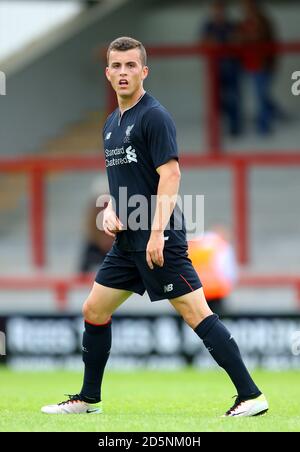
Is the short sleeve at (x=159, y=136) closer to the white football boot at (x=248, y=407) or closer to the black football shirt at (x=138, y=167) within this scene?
the black football shirt at (x=138, y=167)

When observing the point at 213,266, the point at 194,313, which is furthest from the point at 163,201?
the point at 213,266

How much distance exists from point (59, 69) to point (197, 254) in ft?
20.6

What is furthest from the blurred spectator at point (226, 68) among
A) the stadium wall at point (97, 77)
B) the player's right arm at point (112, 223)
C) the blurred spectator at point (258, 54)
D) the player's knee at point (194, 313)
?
the player's knee at point (194, 313)

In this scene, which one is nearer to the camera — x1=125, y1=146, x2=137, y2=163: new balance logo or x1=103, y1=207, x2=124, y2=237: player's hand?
x1=125, y1=146, x2=137, y2=163: new balance logo

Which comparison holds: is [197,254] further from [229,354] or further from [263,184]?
[229,354]

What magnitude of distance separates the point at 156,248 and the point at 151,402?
1.85m

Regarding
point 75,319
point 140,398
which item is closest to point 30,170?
point 75,319

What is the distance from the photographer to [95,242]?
1358cm

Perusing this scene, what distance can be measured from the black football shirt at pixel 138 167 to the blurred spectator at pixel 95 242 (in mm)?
6392

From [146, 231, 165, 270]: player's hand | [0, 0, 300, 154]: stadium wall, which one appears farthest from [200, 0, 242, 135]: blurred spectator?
[146, 231, 165, 270]: player's hand

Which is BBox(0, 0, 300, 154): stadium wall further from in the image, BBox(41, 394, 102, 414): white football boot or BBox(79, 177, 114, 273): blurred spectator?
BBox(41, 394, 102, 414): white football boot

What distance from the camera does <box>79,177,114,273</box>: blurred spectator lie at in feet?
44.2

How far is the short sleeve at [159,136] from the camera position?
21.7ft

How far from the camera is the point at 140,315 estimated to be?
12148mm
